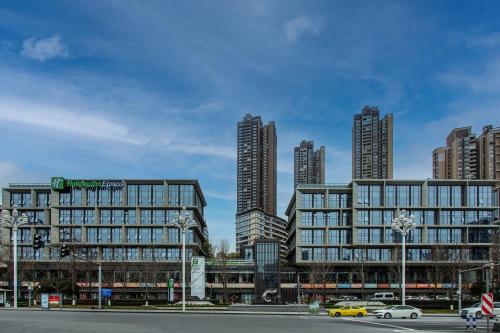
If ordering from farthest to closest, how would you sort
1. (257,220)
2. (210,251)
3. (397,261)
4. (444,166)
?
1. (257,220)
2. (444,166)
3. (210,251)
4. (397,261)

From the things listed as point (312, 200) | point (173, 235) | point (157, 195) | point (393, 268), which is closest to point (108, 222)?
point (157, 195)

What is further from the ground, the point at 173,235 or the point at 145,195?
the point at 145,195

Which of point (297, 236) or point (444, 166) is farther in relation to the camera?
point (444, 166)

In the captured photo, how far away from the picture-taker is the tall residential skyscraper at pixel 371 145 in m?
166

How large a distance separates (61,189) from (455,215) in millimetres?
78789

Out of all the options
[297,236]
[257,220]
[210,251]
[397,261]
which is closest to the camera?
[397,261]

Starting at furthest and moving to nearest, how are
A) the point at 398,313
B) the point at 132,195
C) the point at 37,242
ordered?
the point at 132,195
the point at 398,313
the point at 37,242

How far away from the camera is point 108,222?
360ft

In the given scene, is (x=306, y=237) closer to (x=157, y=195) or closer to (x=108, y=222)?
(x=157, y=195)

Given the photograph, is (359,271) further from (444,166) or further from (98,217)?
(444,166)

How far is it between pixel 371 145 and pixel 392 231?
219ft

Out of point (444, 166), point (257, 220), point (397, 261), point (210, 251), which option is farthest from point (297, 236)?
point (257, 220)

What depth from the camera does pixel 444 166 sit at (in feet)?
528

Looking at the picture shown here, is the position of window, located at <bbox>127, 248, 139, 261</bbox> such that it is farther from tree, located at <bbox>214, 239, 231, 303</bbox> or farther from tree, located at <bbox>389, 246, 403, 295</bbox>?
tree, located at <bbox>389, 246, 403, 295</bbox>
